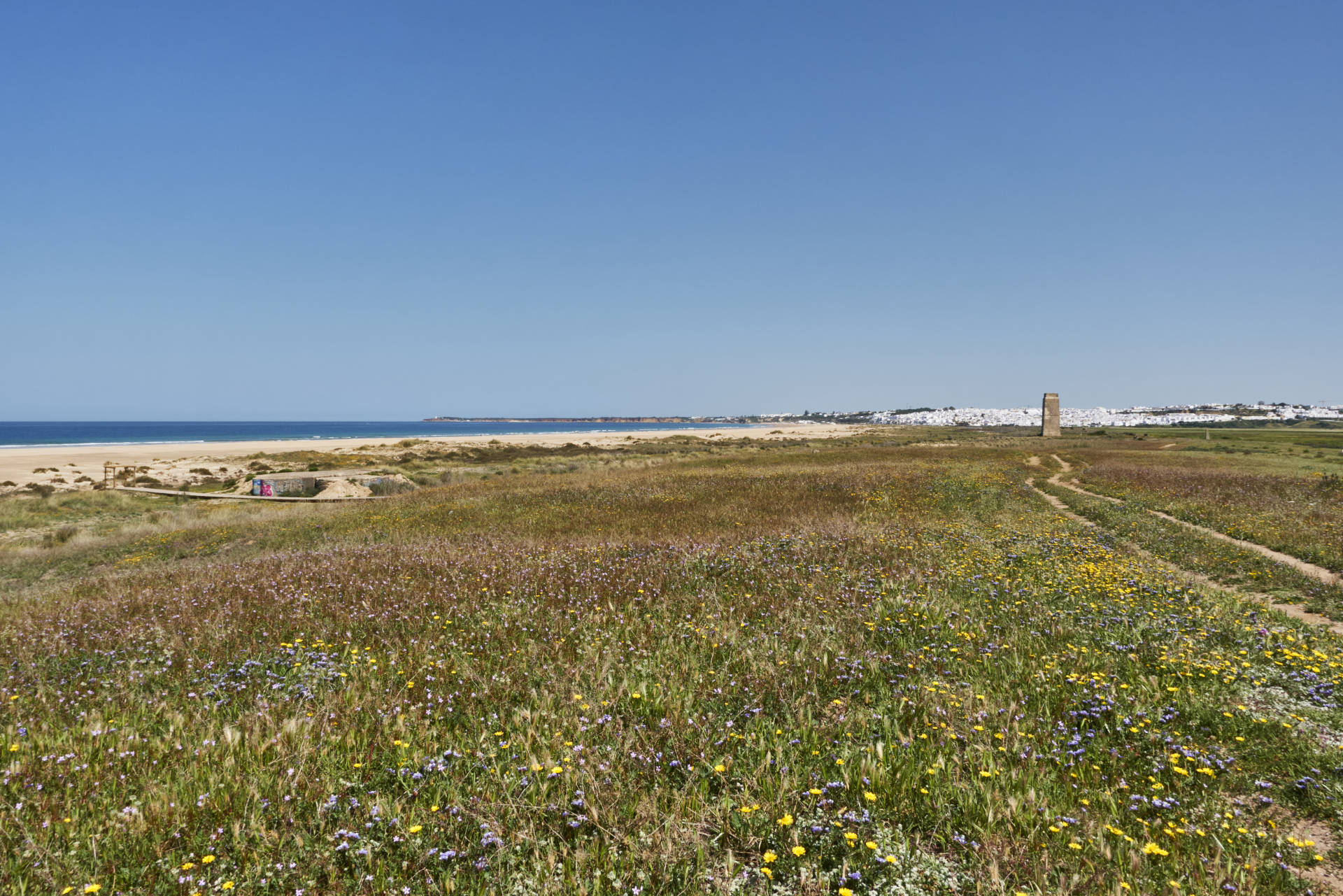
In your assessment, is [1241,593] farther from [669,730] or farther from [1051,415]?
[1051,415]

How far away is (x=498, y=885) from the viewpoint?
11.1 feet

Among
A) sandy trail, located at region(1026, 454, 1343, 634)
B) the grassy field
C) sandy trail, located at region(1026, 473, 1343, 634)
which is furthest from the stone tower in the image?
the grassy field

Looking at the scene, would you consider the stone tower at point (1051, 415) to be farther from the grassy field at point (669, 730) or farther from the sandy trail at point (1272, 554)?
the grassy field at point (669, 730)

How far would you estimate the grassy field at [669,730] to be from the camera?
358cm

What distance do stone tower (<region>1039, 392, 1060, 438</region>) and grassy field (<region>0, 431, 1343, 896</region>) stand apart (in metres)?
131

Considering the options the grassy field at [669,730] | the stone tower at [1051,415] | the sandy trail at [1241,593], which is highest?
the stone tower at [1051,415]

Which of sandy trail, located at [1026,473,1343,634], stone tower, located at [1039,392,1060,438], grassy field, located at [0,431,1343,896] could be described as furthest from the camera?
stone tower, located at [1039,392,1060,438]

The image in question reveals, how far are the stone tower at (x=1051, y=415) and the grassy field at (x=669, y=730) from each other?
430 feet

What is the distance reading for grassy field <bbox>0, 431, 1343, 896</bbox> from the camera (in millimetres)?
3582

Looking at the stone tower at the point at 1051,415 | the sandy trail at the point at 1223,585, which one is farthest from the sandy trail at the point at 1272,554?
the stone tower at the point at 1051,415

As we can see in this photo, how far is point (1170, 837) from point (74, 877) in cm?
674

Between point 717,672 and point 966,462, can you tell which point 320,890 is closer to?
point 717,672

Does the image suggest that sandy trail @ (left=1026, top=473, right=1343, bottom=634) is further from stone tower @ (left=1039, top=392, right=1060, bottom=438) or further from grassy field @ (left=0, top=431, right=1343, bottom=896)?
stone tower @ (left=1039, top=392, right=1060, bottom=438)

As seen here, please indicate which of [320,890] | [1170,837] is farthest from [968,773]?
[320,890]
